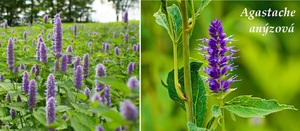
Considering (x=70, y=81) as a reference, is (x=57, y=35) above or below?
above

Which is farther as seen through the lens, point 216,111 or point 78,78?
point 78,78

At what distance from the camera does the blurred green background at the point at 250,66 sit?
98cm

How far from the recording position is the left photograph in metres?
0.84

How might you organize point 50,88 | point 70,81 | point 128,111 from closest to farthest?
point 128,111
point 50,88
point 70,81

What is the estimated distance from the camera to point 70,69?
111 cm

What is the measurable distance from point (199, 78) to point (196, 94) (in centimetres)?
3

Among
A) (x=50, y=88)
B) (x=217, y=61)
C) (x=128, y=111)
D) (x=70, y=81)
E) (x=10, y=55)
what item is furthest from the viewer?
(x=10, y=55)

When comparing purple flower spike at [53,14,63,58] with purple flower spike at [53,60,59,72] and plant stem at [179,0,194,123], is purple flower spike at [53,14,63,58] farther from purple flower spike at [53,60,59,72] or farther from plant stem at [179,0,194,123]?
plant stem at [179,0,194,123]

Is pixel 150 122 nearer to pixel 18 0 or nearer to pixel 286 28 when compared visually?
pixel 286 28

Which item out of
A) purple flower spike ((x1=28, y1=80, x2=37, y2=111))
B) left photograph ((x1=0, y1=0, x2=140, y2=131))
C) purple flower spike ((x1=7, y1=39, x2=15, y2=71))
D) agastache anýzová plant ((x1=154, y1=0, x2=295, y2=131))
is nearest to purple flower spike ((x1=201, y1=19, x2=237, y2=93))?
agastache anýzová plant ((x1=154, y1=0, x2=295, y2=131))

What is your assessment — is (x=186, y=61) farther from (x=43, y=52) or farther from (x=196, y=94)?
(x=43, y=52)

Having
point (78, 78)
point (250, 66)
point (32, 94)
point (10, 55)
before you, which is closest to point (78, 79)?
point (78, 78)

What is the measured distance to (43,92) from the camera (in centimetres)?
109

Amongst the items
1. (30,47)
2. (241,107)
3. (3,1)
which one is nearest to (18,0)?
(3,1)
